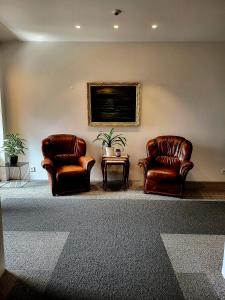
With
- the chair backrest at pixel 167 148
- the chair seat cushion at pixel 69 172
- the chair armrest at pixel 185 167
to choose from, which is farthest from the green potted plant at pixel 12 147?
the chair armrest at pixel 185 167

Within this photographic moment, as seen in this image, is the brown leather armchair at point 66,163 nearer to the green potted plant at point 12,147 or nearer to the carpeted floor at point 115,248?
the carpeted floor at point 115,248

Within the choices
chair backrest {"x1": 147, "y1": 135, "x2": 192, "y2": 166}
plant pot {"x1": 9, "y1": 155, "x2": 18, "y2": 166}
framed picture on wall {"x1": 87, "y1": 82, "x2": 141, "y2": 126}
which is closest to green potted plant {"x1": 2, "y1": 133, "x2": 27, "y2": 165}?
plant pot {"x1": 9, "y1": 155, "x2": 18, "y2": 166}

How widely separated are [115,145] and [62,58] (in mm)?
2076

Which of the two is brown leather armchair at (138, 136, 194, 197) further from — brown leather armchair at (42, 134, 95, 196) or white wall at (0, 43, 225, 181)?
brown leather armchair at (42, 134, 95, 196)

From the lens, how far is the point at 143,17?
3506 mm

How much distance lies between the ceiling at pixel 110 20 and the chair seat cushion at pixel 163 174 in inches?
94.7

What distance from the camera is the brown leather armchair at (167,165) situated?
13.4ft

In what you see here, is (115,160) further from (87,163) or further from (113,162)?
(87,163)

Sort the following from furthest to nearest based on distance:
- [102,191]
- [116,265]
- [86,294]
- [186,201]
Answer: [102,191] → [186,201] → [116,265] → [86,294]

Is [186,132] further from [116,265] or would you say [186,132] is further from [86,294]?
[86,294]

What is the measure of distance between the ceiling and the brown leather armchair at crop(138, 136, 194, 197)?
6.37 ft

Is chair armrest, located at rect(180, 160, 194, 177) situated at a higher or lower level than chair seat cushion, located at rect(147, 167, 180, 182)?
higher

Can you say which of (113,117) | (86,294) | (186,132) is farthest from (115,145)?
(86,294)

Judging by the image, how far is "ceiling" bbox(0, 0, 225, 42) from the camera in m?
3.10
